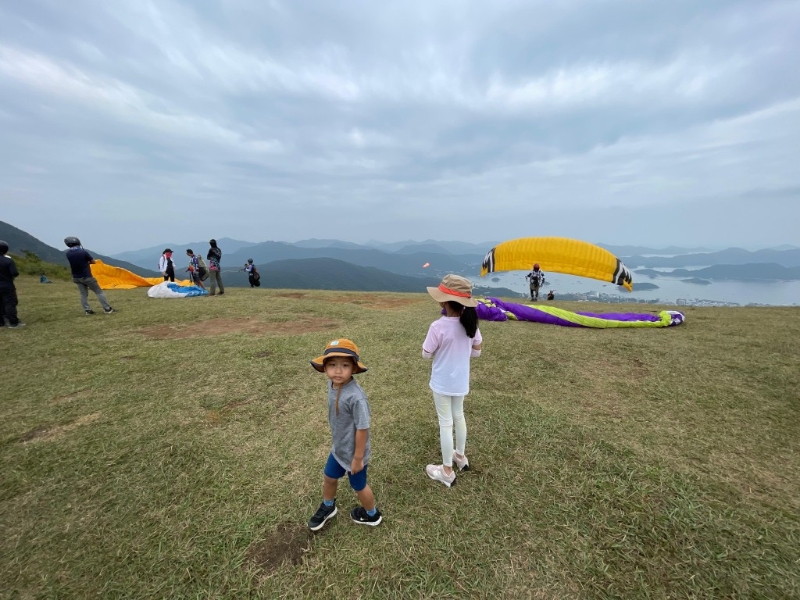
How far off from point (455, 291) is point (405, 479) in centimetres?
240

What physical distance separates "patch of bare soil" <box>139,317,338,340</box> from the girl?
281 inches

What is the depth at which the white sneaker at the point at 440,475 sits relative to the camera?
3832 mm

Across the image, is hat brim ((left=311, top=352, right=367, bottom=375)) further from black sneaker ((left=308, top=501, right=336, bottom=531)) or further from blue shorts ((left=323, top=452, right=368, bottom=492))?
black sneaker ((left=308, top=501, right=336, bottom=531))

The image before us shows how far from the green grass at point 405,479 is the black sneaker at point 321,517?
0.37 ft

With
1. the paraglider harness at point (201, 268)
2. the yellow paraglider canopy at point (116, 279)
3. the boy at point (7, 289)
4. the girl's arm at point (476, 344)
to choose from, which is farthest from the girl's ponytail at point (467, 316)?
the yellow paraglider canopy at point (116, 279)

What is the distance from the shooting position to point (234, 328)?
1010cm

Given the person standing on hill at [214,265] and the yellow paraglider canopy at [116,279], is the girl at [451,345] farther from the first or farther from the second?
the yellow paraglider canopy at [116,279]

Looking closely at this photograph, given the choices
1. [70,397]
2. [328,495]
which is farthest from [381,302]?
[328,495]

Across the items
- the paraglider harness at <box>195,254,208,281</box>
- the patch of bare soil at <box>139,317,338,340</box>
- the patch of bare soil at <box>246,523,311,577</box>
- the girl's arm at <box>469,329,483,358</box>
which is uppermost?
the paraglider harness at <box>195,254,208,281</box>

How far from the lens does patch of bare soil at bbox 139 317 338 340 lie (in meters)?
9.42

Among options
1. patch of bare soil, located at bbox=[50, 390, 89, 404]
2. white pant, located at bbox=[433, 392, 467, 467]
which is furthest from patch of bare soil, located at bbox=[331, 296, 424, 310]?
white pant, located at bbox=[433, 392, 467, 467]

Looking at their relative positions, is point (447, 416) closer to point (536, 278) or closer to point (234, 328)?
point (234, 328)

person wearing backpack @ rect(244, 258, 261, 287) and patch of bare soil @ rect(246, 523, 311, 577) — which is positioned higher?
person wearing backpack @ rect(244, 258, 261, 287)

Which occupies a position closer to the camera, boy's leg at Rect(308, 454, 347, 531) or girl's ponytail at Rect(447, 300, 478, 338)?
boy's leg at Rect(308, 454, 347, 531)
